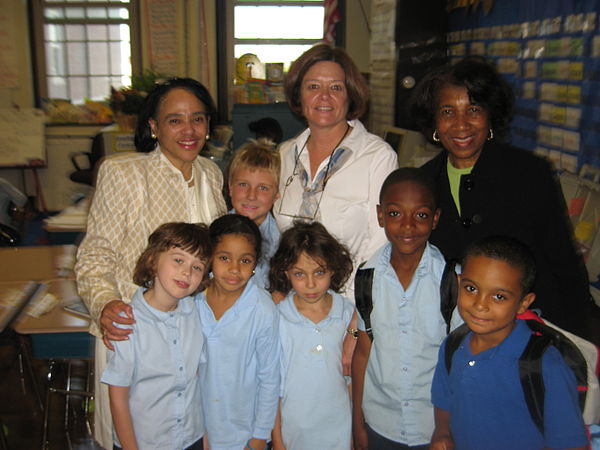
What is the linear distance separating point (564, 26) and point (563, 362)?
8.44ft

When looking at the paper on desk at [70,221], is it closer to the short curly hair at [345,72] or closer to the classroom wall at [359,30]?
the short curly hair at [345,72]

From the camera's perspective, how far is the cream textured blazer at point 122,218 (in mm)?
1769

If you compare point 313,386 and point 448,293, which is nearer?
point 448,293

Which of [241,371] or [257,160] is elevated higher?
[257,160]

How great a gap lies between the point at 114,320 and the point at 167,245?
10.3 inches

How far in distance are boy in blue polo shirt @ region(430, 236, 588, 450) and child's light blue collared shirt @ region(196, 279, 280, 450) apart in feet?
1.87

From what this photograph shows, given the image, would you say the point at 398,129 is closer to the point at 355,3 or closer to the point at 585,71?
the point at 585,71

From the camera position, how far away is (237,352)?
174 centimetres

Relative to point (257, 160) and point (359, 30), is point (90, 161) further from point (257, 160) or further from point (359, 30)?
point (257, 160)

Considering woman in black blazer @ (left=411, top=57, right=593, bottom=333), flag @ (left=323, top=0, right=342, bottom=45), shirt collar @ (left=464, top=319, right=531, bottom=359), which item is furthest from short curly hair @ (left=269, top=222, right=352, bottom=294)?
flag @ (left=323, top=0, right=342, bottom=45)

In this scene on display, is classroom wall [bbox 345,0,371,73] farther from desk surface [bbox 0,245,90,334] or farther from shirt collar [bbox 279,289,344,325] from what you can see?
shirt collar [bbox 279,289,344,325]

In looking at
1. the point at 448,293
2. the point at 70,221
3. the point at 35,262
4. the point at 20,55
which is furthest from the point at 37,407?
the point at 20,55

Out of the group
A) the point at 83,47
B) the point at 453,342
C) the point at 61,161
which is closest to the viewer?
the point at 453,342

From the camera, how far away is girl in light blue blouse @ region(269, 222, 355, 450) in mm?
1806
